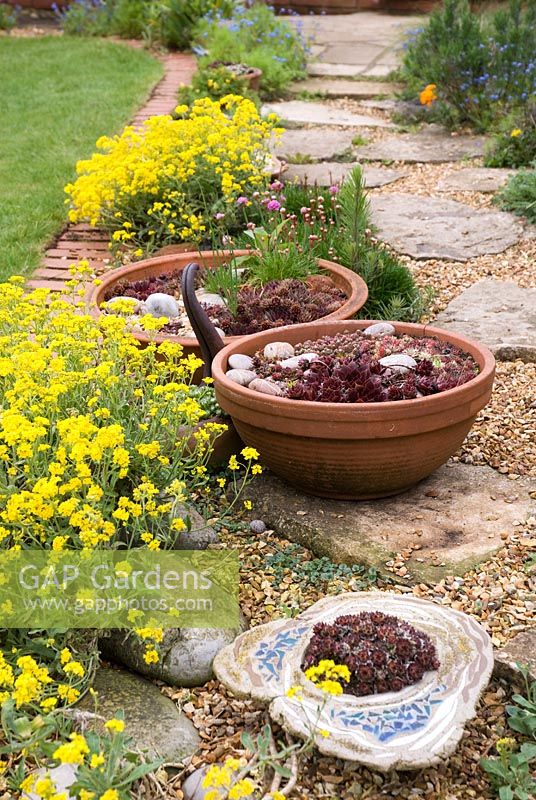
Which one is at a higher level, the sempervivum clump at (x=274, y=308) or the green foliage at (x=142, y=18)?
the green foliage at (x=142, y=18)

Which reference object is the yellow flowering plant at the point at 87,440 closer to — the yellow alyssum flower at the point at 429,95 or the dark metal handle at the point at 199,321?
the dark metal handle at the point at 199,321

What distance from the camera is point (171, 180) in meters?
5.76

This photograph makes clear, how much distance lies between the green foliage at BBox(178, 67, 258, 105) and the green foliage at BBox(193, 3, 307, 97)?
2.15ft

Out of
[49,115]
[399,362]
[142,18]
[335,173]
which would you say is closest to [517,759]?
[399,362]

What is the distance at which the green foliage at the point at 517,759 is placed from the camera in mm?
2320

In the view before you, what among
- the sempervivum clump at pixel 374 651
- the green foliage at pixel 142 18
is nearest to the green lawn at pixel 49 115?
the green foliage at pixel 142 18

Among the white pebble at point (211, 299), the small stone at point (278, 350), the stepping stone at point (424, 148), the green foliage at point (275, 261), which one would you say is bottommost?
the stepping stone at point (424, 148)

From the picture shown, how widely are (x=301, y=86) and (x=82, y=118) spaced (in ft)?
→ 7.96

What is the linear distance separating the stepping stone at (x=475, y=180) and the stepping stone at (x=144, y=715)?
5.04 m

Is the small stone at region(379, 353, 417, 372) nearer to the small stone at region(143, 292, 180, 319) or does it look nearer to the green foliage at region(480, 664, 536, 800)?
the green foliage at region(480, 664, 536, 800)

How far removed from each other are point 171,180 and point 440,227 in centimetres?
171

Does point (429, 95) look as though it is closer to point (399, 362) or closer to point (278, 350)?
point (278, 350)

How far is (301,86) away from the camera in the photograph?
974cm

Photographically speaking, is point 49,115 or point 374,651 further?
point 49,115
